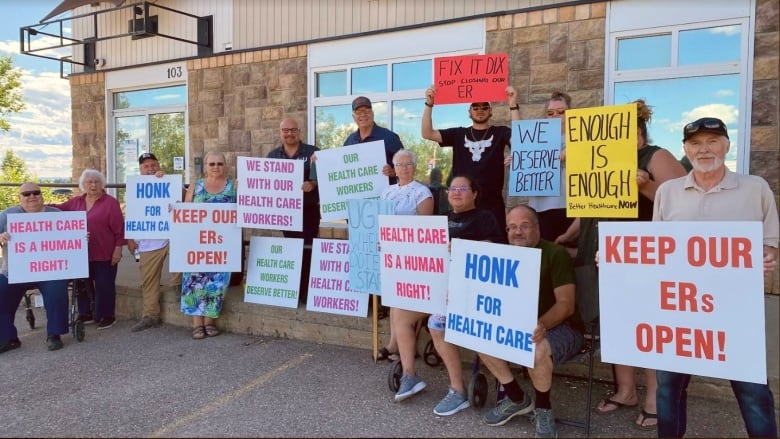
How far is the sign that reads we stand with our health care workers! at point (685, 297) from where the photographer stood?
262 cm

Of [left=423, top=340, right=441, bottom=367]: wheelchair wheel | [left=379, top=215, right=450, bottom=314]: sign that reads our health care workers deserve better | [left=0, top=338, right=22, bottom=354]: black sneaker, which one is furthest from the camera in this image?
[left=0, top=338, right=22, bottom=354]: black sneaker

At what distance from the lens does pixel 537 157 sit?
14.7ft

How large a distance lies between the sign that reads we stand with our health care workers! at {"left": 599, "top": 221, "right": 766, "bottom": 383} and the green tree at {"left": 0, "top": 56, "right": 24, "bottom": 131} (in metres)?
30.3

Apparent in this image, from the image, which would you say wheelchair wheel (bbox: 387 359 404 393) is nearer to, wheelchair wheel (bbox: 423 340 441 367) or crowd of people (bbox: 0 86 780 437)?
crowd of people (bbox: 0 86 780 437)

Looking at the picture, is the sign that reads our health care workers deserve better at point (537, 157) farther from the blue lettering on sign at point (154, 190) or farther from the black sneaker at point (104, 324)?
the black sneaker at point (104, 324)

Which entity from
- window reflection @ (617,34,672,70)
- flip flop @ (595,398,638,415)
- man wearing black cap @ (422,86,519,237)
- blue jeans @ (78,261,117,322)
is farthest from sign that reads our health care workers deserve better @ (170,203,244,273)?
window reflection @ (617,34,672,70)

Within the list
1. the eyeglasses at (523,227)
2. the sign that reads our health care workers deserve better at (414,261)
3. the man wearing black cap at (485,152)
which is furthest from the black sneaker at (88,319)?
the eyeglasses at (523,227)

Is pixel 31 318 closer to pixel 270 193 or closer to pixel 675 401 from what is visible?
pixel 270 193

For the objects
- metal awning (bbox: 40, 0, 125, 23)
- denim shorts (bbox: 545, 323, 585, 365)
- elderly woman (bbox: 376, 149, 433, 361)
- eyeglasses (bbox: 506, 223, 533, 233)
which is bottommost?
denim shorts (bbox: 545, 323, 585, 365)

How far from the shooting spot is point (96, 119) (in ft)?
34.8

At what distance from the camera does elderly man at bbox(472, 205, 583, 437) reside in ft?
10.5

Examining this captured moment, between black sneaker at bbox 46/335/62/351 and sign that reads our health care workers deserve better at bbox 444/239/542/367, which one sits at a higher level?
sign that reads our health care workers deserve better at bbox 444/239/542/367

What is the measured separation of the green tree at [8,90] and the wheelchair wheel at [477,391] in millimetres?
29484

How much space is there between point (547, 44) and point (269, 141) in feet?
13.7
